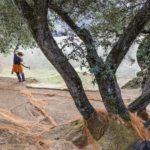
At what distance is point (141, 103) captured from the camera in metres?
8.00

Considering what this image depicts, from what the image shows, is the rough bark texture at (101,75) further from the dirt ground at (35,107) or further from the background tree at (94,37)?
the dirt ground at (35,107)

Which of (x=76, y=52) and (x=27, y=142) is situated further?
(x=27, y=142)

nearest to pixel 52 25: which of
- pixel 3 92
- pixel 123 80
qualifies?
pixel 3 92

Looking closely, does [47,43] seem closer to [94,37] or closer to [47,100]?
[94,37]

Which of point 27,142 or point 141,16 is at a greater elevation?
point 141,16

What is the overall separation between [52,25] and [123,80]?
8187mm

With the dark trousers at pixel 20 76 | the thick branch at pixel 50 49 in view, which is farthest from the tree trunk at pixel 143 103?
the dark trousers at pixel 20 76

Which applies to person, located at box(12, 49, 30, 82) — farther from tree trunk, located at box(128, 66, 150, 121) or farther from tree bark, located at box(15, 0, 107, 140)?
tree bark, located at box(15, 0, 107, 140)

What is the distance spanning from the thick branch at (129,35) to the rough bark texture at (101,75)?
0.75ft

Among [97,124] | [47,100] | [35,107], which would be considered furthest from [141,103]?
[47,100]

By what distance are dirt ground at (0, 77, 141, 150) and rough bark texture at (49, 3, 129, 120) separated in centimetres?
190

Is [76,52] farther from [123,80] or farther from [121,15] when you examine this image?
[123,80]

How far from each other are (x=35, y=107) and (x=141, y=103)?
3652 mm

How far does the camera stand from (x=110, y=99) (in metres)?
7.31
